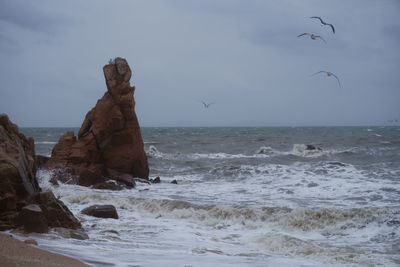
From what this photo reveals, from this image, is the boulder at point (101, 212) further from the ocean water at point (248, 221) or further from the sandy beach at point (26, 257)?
the sandy beach at point (26, 257)

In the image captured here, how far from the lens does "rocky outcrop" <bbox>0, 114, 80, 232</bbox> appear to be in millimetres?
8188

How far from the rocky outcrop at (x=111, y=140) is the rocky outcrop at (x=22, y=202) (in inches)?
331

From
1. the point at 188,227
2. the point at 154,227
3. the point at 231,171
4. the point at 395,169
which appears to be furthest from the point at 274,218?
the point at 395,169

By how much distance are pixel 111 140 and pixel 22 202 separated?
10231 millimetres

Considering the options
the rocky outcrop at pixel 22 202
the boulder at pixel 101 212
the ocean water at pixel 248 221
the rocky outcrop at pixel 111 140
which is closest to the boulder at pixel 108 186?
the ocean water at pixel 248 221

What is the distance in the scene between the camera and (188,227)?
1119 centimetres

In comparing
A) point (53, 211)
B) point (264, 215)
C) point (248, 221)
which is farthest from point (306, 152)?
point (53, 211)

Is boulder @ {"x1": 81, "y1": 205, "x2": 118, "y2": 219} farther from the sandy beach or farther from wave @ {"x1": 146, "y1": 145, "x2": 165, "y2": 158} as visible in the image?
wave @ {"x1": 146, "y1": 145, "x2": 165, "y2": 158}

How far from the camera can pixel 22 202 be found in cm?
914

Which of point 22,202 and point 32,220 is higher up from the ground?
point 22,202

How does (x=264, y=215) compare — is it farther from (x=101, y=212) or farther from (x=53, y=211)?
(x=53, y=211)

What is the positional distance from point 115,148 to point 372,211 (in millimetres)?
10869

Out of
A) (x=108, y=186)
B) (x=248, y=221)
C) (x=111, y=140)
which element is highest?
(x=111, y=140)

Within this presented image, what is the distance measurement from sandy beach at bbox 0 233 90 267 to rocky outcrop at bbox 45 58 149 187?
11650 mm
